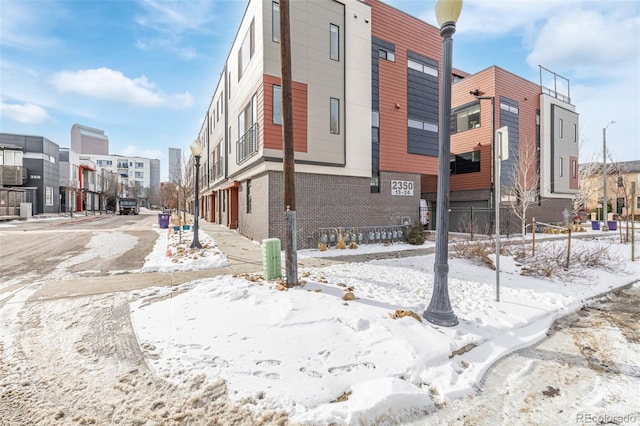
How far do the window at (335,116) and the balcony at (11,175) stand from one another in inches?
1594

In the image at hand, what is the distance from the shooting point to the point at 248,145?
13570mm

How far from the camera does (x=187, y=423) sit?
99.2 inches

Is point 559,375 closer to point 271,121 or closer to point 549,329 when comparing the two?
point 549,329

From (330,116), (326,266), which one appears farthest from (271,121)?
(326,266)

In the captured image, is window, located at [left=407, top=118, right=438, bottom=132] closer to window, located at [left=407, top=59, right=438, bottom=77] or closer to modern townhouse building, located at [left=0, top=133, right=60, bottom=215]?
window, located at [left=407, top=59, right=438, bottom=77]

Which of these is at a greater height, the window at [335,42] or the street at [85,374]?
the window at [335,42]

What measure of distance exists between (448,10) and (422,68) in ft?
44.2

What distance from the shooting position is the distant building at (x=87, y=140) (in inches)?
5113

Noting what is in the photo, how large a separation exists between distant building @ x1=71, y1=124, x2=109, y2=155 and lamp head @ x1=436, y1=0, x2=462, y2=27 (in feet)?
531

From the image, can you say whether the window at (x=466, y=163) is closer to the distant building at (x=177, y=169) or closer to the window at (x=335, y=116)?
the window at (x=335, y=116)

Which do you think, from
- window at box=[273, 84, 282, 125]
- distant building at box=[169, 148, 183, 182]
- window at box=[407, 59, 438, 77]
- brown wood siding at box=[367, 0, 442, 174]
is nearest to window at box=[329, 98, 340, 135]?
window at box=[273, 84, 282, 125]

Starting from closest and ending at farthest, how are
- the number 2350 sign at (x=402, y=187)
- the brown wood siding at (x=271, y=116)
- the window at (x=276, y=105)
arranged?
1. the brown wood siding at (x=271, y=116)
2. the window at (x=276, y=105)
3. the number 2350 sign at (x=402, y=187)

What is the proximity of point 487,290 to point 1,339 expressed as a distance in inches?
340

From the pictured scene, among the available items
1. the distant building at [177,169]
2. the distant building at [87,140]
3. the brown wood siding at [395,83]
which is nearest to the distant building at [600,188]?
the brown wood siding at [395,83]
